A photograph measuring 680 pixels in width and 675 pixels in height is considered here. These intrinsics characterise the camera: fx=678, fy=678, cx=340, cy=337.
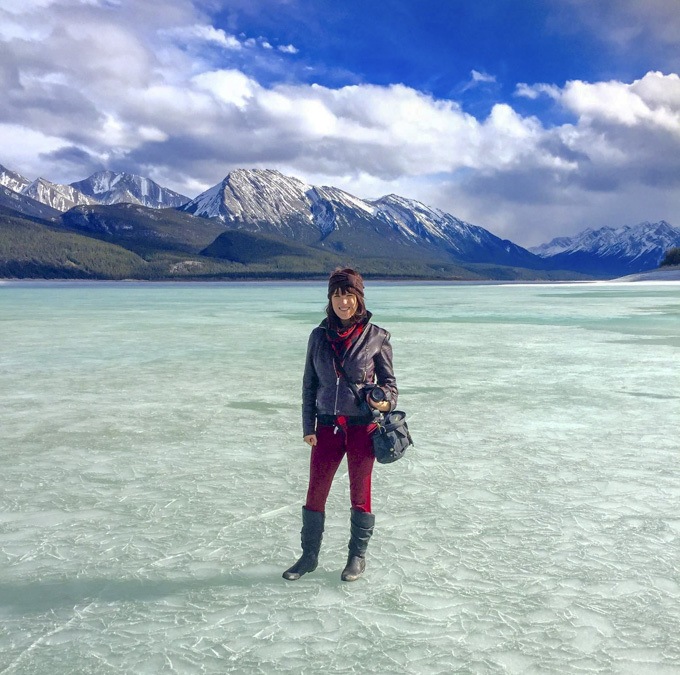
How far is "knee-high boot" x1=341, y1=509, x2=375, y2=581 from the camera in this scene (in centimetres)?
444

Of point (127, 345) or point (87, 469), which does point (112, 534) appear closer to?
point (87, 469)

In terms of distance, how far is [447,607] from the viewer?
4.17 meters

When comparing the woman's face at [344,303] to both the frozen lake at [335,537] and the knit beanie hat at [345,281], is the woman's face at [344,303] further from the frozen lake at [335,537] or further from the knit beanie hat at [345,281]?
the frozen lake at [335,537]

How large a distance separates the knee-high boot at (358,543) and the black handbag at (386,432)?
21.7 inches

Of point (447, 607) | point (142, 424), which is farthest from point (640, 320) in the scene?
point (447, 607)

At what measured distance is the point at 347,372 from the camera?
164 inches

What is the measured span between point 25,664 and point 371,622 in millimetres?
1890

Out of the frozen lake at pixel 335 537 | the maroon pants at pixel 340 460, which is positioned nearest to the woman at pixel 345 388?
the maroon pants at pixel 340 460

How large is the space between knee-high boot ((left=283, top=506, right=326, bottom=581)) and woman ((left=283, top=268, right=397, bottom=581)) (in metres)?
0.07

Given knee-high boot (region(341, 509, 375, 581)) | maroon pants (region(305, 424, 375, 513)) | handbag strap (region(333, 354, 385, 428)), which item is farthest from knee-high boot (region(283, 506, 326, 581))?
handbag strap (region(333, 354, 385, 428))

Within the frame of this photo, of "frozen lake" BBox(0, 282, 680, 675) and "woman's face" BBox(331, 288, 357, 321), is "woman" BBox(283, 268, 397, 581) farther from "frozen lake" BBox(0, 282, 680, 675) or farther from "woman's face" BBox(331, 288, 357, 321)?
"frozen lake" BBox(0, 282, 680, 675)

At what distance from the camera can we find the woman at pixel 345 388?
4.15 m

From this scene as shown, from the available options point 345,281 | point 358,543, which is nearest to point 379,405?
point 345,281

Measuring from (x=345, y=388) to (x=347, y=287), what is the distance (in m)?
A: 0.62
